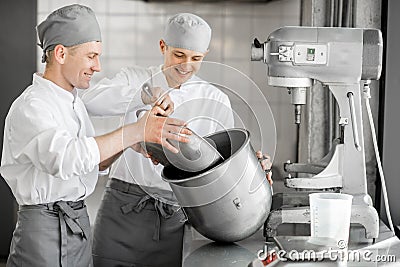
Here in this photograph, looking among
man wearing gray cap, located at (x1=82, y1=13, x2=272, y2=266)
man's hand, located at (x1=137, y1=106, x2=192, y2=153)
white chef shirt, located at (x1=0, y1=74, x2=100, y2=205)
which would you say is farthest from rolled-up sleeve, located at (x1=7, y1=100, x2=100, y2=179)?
man wearing gray cap, located at (x1=82, y1=13, x2=272, y2=266)

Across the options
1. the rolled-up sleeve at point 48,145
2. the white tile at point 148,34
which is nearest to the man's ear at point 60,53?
the rolled-up sleeve at point 48,145

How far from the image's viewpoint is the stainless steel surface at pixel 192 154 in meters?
2.30

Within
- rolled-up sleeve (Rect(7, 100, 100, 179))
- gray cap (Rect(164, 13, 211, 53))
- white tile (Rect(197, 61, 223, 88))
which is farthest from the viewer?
gray cap (Rect(164, 13, 211, 53))

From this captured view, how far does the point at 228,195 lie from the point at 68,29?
0.82 meters

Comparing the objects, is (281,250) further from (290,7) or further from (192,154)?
(290,7)

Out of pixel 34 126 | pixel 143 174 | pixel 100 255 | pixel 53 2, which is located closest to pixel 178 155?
pixel 34 126

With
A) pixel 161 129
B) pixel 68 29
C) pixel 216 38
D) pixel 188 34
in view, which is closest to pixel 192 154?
pixel 161 129

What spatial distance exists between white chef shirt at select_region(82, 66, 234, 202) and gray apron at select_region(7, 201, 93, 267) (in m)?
0.53

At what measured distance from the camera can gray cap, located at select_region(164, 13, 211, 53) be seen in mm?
3011

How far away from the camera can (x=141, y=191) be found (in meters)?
3.23

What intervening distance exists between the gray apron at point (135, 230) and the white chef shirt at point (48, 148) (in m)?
0.50

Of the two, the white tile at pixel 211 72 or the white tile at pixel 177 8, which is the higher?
the white tile at pixel 177 8

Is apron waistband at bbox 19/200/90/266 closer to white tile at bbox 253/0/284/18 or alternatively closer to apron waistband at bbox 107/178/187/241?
apron waistband at bbox 107/178/187/241

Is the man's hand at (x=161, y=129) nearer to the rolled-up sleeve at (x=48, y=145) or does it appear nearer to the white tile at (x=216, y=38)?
the rolled-up sleeve at (x=48, y=145)
